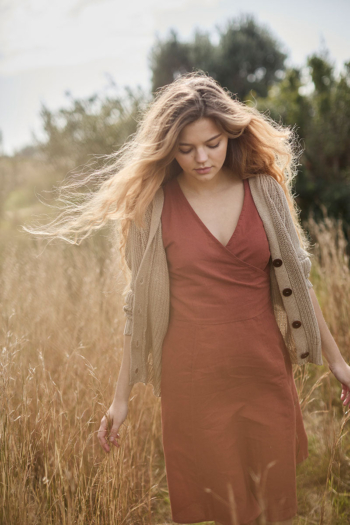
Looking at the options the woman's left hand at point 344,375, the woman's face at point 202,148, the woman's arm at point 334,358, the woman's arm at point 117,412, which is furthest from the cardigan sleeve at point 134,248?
the woman's left hand at point 344,375

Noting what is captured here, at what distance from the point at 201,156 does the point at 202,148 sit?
35 mm

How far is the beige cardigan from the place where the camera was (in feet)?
5.06

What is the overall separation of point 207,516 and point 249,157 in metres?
1.44

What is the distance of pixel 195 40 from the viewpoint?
1311 cm

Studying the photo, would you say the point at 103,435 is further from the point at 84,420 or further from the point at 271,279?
the point at 271,279

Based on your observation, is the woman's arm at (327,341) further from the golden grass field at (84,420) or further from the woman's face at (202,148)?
the woman's face at (202,148)

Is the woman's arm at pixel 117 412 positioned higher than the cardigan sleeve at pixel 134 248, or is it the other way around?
the cardigan sleeve at pixel 134 248

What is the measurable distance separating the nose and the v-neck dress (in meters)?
0.18

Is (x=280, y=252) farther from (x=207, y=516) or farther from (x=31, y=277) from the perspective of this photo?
(x=31, y=277)

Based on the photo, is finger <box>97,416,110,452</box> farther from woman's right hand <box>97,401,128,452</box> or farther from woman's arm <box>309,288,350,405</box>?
woman's arm <box>309,288,350,405</box>

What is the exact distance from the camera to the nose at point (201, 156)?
58.3 inches

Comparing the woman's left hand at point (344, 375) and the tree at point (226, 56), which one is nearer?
the woman's left hand at point (344, 375)

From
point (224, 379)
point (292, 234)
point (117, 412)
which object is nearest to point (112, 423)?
point (117, 412)

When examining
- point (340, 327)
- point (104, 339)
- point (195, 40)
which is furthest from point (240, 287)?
point (195, 40)
